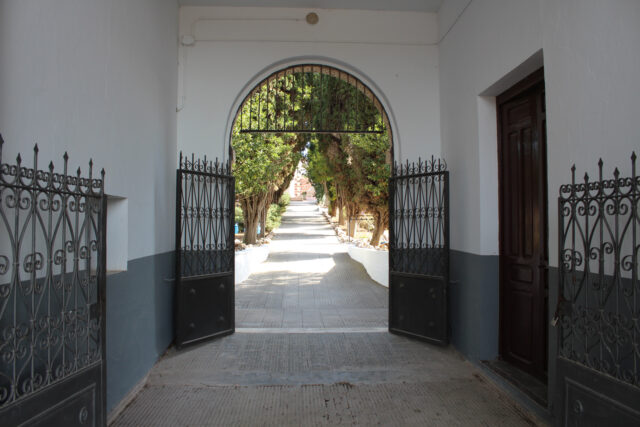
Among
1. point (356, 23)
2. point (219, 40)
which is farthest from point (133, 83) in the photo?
point (356, 23)

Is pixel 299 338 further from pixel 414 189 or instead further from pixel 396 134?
pixel 396 134

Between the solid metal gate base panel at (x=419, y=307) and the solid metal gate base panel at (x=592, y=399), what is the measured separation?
2390 millimetres

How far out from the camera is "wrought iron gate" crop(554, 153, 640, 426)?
2146mm

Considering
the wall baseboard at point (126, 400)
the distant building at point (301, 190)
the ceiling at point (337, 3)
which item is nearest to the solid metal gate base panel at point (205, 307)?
the wall baseboard at point (126, 400)

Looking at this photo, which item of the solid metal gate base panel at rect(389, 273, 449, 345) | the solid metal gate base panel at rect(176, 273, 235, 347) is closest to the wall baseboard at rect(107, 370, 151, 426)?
the solid metal gate base panel at rect(176, 273, 235, 347)

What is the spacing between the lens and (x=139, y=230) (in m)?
4.04

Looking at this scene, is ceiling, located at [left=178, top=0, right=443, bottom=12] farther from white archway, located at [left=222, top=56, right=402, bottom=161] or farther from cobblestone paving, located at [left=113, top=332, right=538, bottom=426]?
cobblestone paving, located at [left=113, top=332, right=538, bottom=426]

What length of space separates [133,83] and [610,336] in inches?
158

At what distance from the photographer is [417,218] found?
5.59 meters

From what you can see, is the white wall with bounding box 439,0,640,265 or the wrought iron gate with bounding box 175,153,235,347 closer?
the white wall with bounding box 439,0,640,265

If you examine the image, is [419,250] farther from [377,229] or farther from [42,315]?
[377,229]

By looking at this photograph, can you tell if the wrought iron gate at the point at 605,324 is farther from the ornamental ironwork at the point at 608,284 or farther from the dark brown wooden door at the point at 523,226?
the dark brown wooden door at the point at 523,226

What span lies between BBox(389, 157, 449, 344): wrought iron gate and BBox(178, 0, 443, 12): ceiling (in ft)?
6.54

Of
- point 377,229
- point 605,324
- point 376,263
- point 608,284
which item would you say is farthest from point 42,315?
point 377,229
